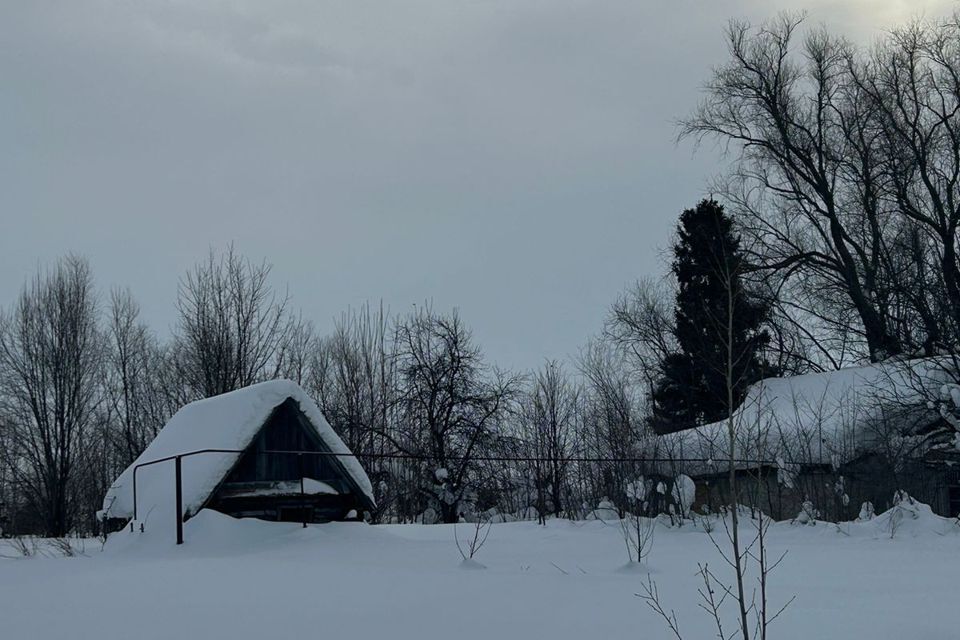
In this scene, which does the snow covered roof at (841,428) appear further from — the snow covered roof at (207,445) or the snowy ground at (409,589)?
the snow covered roof at (207,445)

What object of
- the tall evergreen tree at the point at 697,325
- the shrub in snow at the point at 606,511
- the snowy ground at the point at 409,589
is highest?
the tall evergreen tree at the point at 697,325

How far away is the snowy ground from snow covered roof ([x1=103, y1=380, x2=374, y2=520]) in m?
0.55

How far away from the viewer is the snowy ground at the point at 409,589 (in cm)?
737

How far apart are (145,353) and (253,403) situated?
27.3 m

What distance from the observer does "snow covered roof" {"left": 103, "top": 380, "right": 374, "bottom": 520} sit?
13.2 m

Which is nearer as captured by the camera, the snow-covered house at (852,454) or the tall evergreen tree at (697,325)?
the snow-covered house at (852,454)

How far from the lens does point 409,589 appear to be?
8.73m

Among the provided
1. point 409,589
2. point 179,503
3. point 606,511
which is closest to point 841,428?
point 606,511

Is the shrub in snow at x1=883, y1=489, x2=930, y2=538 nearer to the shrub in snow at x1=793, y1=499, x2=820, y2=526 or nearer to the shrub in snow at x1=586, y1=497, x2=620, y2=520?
the shrub in snow at x1=793, y1=499, x2=820, y2=526

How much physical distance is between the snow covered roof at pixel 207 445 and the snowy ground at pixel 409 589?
55 cm

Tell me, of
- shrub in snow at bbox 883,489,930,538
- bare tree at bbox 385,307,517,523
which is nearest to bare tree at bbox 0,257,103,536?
bare tree at bbox 385,307,517,523

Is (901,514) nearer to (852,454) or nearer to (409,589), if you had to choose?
(852,454)

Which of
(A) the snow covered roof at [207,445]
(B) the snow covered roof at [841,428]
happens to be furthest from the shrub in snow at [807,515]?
(A) the snow covered roof at [207,445]

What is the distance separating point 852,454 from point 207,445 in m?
12.8
